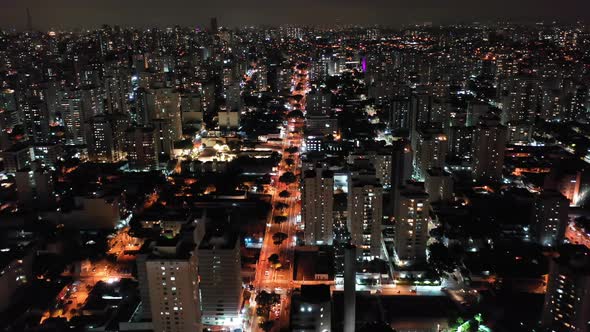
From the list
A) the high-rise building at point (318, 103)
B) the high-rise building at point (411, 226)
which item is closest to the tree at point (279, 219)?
the high-rise building at point (411, 226)

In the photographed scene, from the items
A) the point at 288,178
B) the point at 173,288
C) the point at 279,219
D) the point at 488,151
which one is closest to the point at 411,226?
the point at 279,219

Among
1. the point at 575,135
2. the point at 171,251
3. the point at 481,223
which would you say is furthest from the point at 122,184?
the point at 575,135

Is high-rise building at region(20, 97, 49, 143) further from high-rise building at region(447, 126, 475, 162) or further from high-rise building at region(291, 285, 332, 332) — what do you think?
high-rise building at region(291, 285, 332, 332)

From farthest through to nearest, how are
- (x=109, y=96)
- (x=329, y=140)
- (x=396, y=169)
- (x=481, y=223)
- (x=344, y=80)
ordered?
(x=344, y=80) → (x=109, y=96) → (x=329, y=140) → (x=396, y=169) → (x=481, y=223)

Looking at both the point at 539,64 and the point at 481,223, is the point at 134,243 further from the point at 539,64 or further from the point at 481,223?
the point at 539,64

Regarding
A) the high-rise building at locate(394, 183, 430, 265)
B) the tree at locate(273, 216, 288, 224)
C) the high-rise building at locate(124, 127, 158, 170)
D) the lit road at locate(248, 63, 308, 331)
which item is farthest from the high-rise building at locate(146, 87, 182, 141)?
the high-rise building at locate(394, 183, 430, 265)

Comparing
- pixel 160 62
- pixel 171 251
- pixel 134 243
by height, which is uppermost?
pixel 160 62
